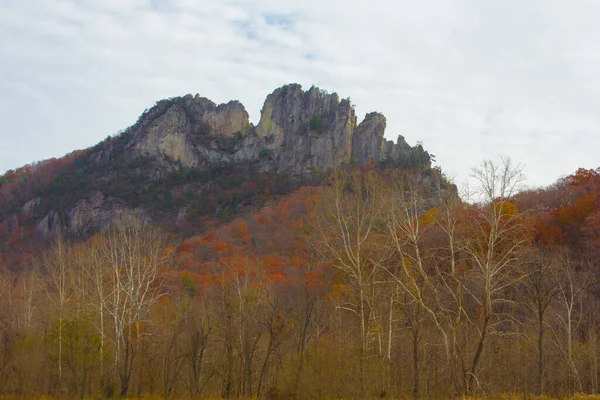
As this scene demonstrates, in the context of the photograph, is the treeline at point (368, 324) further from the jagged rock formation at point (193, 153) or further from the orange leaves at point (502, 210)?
the jagged rock formation at point (193, 153)

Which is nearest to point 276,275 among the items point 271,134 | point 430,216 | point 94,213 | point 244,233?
point 244,233

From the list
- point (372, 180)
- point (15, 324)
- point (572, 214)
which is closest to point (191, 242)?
point (15, 324)

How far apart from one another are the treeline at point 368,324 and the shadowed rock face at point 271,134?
2771 inches

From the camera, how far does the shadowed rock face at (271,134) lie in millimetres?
114062

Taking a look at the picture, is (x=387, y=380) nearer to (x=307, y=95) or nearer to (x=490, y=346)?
(x=490, y=346)

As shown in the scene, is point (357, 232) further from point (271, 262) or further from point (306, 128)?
point (306, 128)

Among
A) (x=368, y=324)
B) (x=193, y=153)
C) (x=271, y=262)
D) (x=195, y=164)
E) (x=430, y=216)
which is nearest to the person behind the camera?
(x=430, y=216)

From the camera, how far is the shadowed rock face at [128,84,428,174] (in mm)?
114062

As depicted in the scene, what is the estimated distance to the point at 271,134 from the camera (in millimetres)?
124938

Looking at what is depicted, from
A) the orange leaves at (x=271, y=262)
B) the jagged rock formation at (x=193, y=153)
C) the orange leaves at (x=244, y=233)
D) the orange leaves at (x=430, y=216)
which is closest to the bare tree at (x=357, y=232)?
the orange leaves at (x=430, y=216)

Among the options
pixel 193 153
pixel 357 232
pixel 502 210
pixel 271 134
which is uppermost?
pixel 271 134

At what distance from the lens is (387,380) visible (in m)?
24.8

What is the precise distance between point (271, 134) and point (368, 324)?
333 feet

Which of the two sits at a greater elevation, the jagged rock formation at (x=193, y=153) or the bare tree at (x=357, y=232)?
the jagged rock formation at (x=193, y=153)
